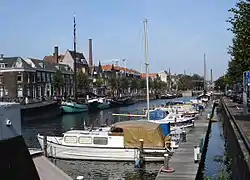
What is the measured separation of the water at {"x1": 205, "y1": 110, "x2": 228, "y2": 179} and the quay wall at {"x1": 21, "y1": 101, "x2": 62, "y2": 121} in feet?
100

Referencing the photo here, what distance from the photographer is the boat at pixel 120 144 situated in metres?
24.1

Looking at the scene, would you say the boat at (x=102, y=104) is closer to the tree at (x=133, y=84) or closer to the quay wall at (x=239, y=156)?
the tree at (x=133, y=84)

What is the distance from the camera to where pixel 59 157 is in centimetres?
2608

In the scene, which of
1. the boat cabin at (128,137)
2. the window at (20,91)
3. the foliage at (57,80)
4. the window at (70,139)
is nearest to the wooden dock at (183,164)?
the boat cabin at (128,137)

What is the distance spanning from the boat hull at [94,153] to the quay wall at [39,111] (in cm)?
3170

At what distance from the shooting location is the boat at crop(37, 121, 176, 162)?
79.0 feet

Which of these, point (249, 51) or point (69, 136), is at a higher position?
point (249, 51)

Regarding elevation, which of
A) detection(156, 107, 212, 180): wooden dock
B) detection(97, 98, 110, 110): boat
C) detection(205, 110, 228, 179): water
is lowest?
detection(205, 110, 228, 179): water

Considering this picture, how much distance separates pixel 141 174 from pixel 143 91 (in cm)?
15078

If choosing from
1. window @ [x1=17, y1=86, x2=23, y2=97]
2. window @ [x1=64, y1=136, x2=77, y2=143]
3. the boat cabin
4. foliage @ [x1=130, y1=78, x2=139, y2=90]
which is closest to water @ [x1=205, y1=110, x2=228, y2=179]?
the boat cabin

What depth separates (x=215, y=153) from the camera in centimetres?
2852

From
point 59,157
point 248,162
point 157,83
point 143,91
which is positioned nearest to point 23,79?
point 59,157

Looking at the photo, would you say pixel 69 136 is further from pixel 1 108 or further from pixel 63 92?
pixel 63 92

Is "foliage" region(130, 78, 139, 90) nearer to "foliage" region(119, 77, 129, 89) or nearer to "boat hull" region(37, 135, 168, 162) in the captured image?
"foliage" region(119, 77, 129, 89)
